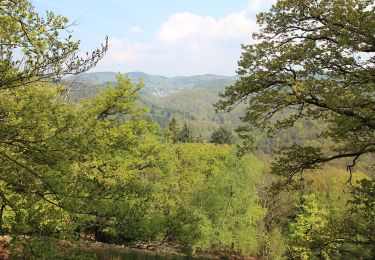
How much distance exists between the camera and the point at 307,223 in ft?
123

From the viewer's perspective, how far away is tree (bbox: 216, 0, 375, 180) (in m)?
9.66

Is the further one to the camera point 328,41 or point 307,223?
point 307,223

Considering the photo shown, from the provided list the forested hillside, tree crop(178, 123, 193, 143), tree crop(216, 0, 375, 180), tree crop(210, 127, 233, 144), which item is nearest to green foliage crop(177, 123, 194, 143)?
tree crop(178, 123, 193, 143)

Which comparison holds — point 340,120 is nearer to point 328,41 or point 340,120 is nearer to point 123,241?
point 328,41

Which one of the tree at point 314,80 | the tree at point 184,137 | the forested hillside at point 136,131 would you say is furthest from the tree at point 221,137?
the tree at point 314,80

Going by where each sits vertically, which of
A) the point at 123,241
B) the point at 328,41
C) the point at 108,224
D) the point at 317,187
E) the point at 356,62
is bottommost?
the point at 317,187

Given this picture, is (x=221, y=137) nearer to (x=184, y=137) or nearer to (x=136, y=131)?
(x=184, y=137)

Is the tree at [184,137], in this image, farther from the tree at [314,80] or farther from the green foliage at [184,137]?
the tree at [314,80]

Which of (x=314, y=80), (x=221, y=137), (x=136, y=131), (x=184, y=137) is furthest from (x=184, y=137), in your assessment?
(x=314, y=80)

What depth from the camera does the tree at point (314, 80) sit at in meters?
9.66

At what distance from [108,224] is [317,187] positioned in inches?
2423

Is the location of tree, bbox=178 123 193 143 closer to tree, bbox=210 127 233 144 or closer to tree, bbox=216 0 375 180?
tree, bbox=210 127 233 144

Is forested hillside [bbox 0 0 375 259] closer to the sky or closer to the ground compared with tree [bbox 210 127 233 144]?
closer to the sky

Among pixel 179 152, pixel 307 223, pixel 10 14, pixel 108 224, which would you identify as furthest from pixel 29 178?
pixel 179 152
